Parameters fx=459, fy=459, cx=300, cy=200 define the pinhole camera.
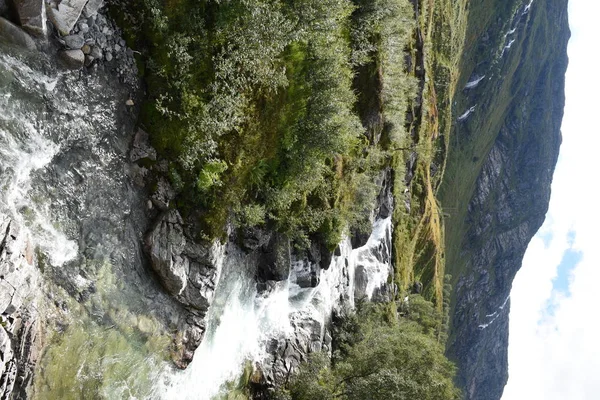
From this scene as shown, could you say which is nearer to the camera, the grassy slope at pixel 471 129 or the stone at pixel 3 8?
the stone at pixel 3 8

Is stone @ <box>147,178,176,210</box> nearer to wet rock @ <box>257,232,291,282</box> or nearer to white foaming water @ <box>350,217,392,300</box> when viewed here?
wet rock @ <box>257,232,291,282</box>

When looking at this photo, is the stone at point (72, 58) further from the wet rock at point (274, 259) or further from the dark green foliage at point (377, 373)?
the dark green foliage at point (377, 373)

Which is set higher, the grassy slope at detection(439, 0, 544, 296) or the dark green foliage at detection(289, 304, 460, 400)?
the grassy slope at detection(439, 0, 544, 296)

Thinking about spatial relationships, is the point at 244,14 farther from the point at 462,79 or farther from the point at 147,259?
the point at 462,79

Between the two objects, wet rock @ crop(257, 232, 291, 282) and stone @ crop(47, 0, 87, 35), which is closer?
stone @ crop(47, 0, 87, 35)

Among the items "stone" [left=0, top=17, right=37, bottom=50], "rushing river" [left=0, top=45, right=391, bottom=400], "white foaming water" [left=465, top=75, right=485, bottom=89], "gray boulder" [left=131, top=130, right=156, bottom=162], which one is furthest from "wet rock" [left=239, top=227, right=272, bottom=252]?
"white foaming water" [left=465, top=75, right=485, bottom=89]

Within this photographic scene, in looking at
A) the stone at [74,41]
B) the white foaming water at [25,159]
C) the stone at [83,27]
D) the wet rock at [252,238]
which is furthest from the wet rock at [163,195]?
the stone at [83,27]

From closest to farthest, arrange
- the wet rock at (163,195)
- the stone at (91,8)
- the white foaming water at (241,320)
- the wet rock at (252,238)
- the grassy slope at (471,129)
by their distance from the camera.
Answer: the stone at (91,8), the wet rock at (163,195), the white foaming water at (241,320), the wet rock at (252,238), the grassy slope at (471,129)
